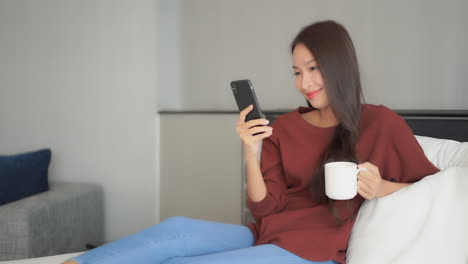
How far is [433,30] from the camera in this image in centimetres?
194

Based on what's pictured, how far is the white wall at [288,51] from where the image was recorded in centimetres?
191

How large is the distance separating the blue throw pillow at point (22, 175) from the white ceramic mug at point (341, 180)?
5.99 ft

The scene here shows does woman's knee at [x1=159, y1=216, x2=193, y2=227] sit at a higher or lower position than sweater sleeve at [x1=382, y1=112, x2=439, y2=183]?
lower

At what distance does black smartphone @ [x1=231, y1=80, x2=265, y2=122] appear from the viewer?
4.17 feet

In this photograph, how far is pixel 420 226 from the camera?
1.22 meters

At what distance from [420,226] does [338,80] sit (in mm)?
488

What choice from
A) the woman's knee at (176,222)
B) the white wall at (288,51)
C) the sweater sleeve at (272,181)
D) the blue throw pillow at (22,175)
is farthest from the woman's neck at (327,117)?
the blue throw pillow at (22,175)

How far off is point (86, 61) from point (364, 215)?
6.46 feet

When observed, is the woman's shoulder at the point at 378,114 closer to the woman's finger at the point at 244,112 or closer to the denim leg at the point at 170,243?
the woman's finger at the point at 244,112

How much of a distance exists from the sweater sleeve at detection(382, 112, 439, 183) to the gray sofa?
5.41 feet

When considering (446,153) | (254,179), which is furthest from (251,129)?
(446,153)

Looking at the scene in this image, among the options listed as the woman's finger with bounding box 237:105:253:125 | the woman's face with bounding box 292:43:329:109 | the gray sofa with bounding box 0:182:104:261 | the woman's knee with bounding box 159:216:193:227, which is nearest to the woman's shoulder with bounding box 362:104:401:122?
the woman's face with bounding box 292:43:329:109

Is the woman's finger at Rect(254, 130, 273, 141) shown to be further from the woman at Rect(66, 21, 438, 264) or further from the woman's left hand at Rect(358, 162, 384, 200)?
the woman's left hand at Rect(358, 162, 384, 200)

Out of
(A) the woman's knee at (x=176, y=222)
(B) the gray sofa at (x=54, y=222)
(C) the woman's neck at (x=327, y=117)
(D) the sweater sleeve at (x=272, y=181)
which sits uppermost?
(C) the woman's neck at (x=327, y=117)
